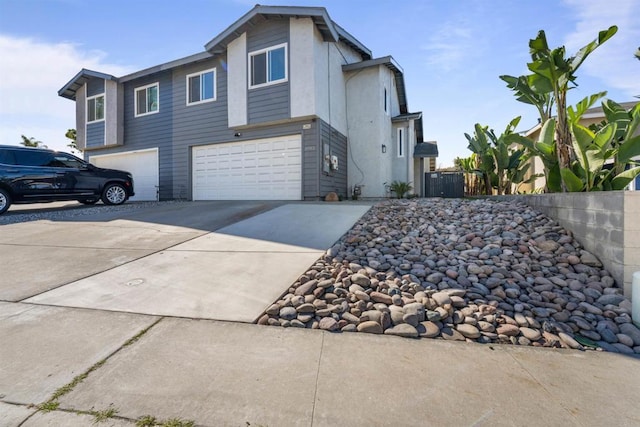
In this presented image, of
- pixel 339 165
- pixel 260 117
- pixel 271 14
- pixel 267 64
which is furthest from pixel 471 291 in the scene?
pixel 271 14

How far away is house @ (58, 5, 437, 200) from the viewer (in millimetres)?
8578

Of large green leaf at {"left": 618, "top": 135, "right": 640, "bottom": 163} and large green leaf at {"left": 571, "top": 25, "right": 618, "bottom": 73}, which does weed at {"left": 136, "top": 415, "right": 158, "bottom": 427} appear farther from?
large green leaf at {"left": 571, "top": 25, "right": 618, "bottom": 73}

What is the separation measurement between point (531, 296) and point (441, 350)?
1303 mm

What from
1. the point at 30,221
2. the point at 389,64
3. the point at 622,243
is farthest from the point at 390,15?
the point at 30,221

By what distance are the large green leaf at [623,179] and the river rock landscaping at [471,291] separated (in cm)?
88

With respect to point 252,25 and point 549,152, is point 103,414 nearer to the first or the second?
point 549,152

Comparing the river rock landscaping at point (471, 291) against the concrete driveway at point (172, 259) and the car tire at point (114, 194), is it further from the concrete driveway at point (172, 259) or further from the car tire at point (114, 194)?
the car tire at point (114, 194)

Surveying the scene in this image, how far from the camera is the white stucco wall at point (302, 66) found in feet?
27.1

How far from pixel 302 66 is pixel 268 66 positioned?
1249mm

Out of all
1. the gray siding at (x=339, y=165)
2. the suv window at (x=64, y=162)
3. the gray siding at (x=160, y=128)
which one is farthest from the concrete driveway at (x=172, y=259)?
the gray siding at (x=160, y=128)

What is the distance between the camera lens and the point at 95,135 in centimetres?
1243

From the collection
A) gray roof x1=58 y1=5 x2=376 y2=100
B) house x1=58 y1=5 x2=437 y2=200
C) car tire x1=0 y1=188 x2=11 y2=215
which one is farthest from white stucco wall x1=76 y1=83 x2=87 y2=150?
car tire x1=0 y1=188 x2=11 y2=215

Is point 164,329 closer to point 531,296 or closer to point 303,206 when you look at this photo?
point 531,296

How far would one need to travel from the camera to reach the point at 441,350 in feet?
6.52
